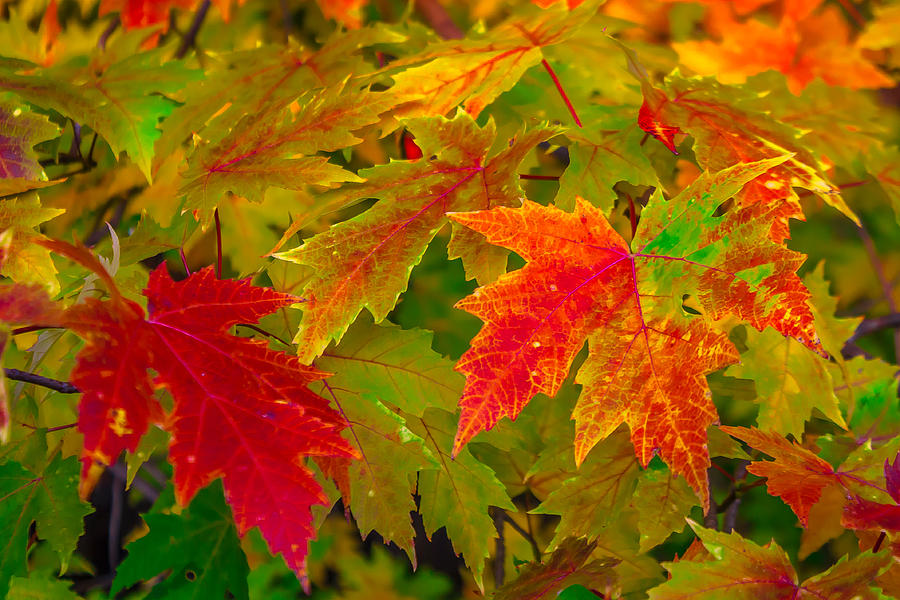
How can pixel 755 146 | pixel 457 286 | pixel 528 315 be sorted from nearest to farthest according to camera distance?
pixel 528 315, pixel 755 146, pixel 457 286

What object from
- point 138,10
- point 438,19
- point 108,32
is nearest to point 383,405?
point 438,19

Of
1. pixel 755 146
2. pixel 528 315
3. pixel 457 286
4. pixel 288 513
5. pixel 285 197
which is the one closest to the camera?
pixel 288 513

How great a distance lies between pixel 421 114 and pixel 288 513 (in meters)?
0.50

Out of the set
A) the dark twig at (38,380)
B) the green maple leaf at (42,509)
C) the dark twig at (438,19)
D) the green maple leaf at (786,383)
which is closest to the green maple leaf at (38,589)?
the green maple leaf at (42,509)

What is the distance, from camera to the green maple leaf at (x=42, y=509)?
0.85 meters

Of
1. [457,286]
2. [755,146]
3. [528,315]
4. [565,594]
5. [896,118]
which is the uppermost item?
[755,146]

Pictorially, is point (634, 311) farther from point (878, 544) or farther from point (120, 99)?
point (120, 99)

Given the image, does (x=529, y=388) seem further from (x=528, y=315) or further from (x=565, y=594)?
(x=565, y=594)

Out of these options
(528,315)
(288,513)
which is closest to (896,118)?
(528,315)

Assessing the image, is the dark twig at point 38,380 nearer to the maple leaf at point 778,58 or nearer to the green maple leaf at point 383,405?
the green maple leaf at point 383,405

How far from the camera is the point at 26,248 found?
0.71m

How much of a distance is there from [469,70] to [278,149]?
0.26 m

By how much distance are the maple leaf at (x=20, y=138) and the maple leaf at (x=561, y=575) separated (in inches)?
26.6

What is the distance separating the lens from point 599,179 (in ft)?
2.58
